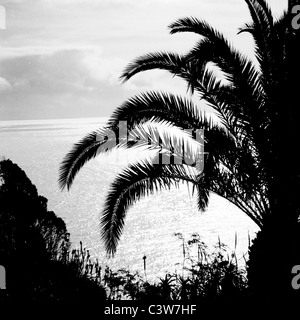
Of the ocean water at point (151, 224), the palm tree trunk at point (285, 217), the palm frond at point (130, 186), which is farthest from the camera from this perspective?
the ocean water at point (151, 224)

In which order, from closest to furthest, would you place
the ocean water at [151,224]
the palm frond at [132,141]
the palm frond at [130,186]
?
the palm frond at [130,186] < the palm frond at [132,141] < the ocean water at [151,224]

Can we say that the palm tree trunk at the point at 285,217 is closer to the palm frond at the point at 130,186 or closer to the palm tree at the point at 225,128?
the palm tree at the point at 225,128

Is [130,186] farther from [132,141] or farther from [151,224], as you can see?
[151,224]

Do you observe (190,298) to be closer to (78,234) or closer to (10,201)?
(10,201)

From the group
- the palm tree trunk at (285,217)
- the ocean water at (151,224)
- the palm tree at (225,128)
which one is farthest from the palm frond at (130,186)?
the ocean water at (151,224)

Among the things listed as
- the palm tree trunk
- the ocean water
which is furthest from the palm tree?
the ocean water

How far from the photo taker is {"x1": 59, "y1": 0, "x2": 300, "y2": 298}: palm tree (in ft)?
20.2

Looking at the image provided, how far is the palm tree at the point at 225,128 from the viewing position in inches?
243

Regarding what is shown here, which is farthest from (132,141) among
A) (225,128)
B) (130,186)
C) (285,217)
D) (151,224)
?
(151,224)

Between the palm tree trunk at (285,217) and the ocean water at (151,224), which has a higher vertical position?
the ocean water at (151,224)

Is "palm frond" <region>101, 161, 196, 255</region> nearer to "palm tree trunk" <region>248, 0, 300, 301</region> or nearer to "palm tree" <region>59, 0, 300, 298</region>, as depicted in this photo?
"palm tree" <region>59, 0, 300, 298</region>
